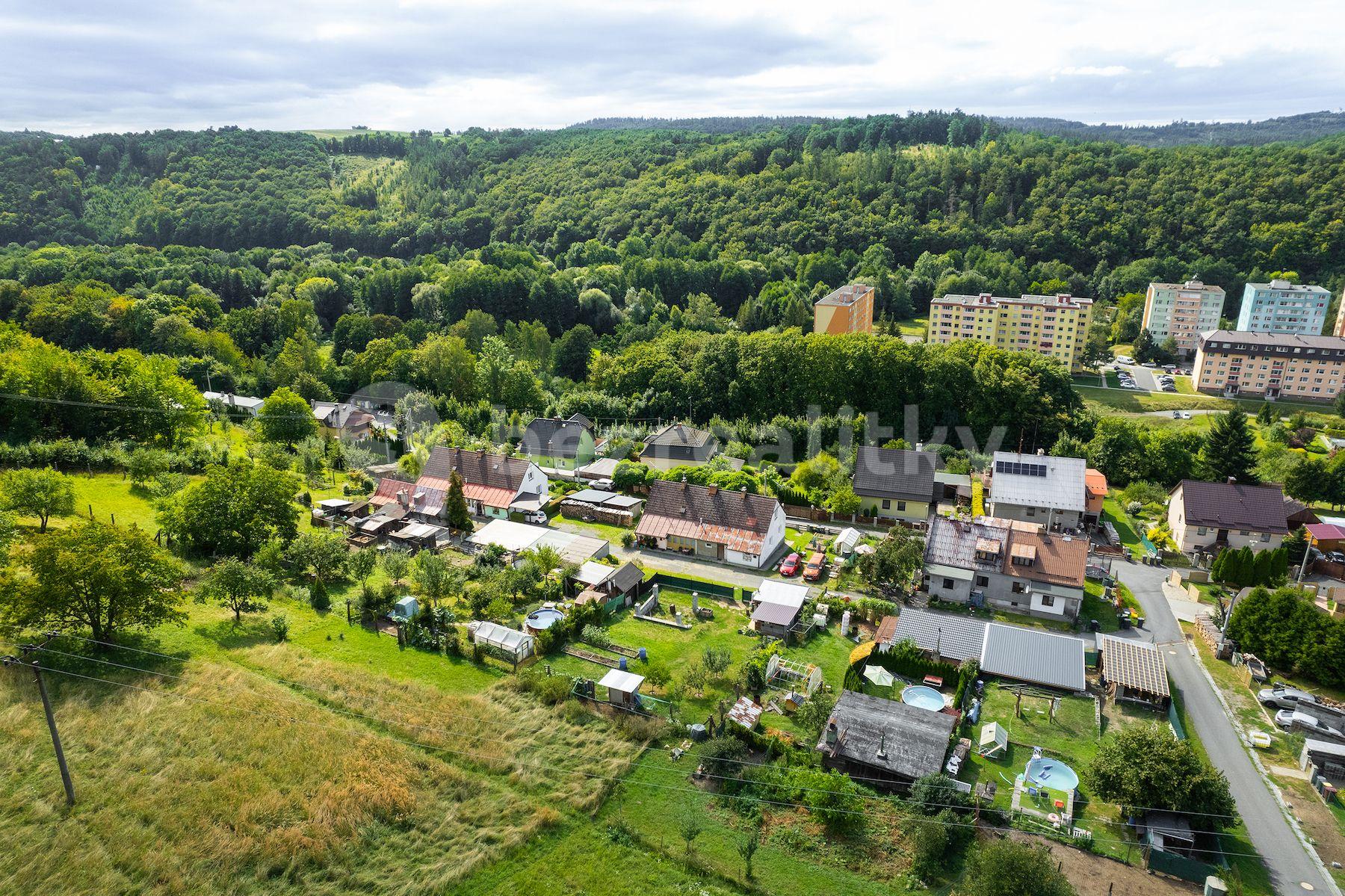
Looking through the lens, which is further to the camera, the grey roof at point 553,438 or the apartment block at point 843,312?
the apartment block at point 843,312

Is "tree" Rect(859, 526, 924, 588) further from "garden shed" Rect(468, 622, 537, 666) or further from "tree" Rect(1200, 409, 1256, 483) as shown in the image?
"tree" Rect(1200, 409, 1256, 483)

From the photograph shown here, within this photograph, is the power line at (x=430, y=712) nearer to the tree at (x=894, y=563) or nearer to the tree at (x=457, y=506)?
the tree at (x=894, y=563)

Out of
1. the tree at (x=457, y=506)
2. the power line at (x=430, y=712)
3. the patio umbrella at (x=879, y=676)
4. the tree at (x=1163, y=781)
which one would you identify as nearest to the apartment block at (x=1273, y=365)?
the patio umbrella at (x=879, y=676)

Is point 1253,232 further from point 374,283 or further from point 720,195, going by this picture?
point 374,283

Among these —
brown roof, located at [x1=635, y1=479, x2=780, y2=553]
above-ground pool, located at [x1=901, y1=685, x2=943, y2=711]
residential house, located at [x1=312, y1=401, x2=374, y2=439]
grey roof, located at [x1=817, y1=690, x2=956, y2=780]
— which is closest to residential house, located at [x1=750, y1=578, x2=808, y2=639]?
brown roof, located at [x1=635, y1=479, x2=780, y2=553]

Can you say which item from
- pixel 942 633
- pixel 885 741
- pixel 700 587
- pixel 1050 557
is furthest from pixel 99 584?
pixel 1050 557

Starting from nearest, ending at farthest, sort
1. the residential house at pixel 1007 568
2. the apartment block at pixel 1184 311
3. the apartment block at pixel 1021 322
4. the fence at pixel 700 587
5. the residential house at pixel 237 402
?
the residential house at pixel 1007 568, the fence at pixel 700 587, the residential house at pixel 237 402, the apartment block at pixel 1021 322, the apartment block at pixel 1184 311

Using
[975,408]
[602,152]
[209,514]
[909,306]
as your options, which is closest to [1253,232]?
[909,306]

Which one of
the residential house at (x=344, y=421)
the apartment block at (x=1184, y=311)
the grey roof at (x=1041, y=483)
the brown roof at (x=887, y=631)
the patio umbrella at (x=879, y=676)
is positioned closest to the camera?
the patio umbrella at (x=879, y=676)
